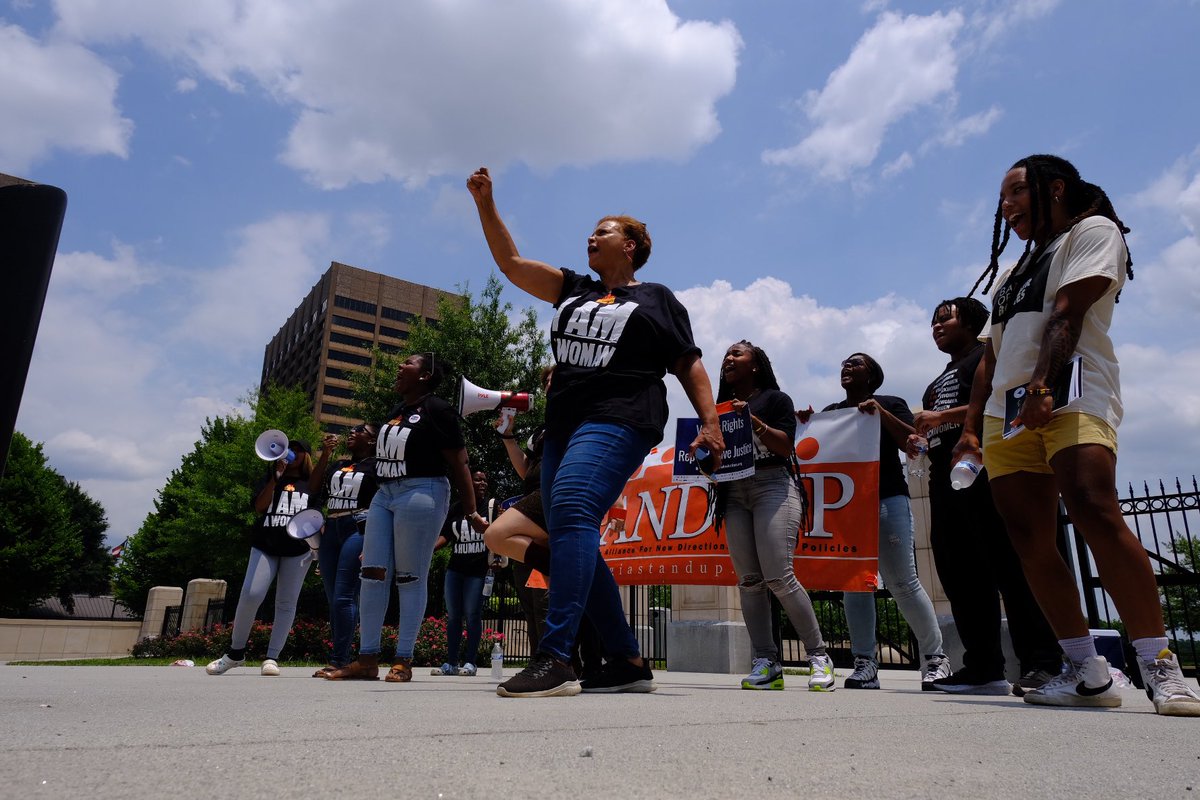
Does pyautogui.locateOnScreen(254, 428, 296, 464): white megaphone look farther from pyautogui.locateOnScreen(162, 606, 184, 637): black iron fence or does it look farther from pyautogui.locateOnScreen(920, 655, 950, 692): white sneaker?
pyautogui.locateOnScreen(162, 606, 184, 637): black iron fence

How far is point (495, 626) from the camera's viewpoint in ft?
60.4

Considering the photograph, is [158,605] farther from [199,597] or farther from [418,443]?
[418,443]

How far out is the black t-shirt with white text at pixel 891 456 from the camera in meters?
5.65

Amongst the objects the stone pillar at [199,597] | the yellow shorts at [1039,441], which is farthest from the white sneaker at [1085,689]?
the stone pillar at [199,597]

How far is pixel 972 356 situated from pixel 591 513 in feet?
9.44

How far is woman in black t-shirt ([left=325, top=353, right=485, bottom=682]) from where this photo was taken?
5188 millimetres

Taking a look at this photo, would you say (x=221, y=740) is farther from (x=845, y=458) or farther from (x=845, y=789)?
(x=845, y=458)

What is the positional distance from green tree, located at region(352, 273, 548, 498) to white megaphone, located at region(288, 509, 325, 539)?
52.5ft

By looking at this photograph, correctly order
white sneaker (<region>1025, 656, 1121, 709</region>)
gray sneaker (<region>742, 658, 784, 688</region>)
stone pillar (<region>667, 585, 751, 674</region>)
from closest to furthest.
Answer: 1. white sneaker (<region>1025, 656, 1121, 709</region>)
2. gray sneaker (<region>742, 658, 784, 688</region>)
3. stone pillar (<region>667, 585, 751, 674</region>)

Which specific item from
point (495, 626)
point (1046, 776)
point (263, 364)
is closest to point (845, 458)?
point (1046, 776)

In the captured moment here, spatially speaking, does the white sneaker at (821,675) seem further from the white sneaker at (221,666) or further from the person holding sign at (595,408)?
the white sneaker at (221,666)

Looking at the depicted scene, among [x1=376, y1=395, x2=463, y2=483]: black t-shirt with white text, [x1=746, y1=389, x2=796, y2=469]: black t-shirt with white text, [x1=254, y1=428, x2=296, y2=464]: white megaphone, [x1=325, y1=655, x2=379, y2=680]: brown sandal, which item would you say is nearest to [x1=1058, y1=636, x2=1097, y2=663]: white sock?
[x1=746, y1=389, x2=796, y2=469]: black t-shirt with white text

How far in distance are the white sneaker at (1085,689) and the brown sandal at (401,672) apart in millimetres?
3634

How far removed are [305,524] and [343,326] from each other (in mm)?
96347
